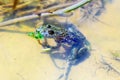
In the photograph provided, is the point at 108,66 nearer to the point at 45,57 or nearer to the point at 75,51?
the point at 75,51

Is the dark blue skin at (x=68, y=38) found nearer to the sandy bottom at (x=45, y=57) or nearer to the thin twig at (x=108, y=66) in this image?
the sandy bottom at (x=45, y=57)

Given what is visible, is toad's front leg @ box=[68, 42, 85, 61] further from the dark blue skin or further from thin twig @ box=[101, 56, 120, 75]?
thin twig @ box=[101, 56, 120, 75]

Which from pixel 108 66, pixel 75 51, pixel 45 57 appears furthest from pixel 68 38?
pixel 108 66

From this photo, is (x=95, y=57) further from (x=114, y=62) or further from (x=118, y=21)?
(x=118, y=21)

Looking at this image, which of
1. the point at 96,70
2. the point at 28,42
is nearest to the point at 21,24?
the point at 28,42

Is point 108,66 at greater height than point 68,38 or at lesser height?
lesser
